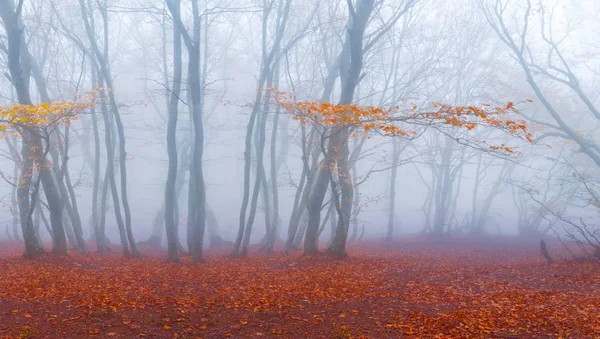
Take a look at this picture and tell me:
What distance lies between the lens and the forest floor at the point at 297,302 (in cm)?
509

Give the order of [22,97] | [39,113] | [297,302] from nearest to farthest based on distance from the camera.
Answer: [297,302]
[39,113]
[22,97]

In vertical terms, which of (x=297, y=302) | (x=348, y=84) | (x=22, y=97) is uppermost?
(x=348, y=84)

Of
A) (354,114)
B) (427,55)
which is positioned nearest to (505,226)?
(427,55)

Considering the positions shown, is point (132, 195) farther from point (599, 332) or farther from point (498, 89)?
point (599, 332)

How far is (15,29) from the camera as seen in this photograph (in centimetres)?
899

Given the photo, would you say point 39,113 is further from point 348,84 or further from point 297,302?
point 348,84

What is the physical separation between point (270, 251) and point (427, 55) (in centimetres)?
1094

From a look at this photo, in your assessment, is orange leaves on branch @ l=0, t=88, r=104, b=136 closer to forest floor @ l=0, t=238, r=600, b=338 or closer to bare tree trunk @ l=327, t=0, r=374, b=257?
forest floor @ l=0, t=238, r=600, b=338

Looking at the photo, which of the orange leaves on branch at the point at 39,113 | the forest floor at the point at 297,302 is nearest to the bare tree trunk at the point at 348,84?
the forest floor at the point at 297,302

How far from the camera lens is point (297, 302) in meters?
6.34

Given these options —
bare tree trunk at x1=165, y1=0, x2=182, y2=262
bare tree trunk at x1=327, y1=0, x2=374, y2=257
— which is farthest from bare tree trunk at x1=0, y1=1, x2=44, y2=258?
bare tree trunk at x1=327, y1=0, x2=374, y2=257

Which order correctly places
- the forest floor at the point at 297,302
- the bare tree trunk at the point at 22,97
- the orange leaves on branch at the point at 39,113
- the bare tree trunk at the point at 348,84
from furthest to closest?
1. the bare tree trunk at the point at 348,84
2. the bare tree trunk at the point at 22,97
3. the orange leaves on branch at the point at 39,113
4. the forest floor at the point at 297,302

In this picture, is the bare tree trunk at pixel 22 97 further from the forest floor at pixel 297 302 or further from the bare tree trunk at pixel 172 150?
the bare tree trunk at pixel 172 150

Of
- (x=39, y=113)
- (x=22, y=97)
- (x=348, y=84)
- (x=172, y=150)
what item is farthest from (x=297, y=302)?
(x=22, y=97)
